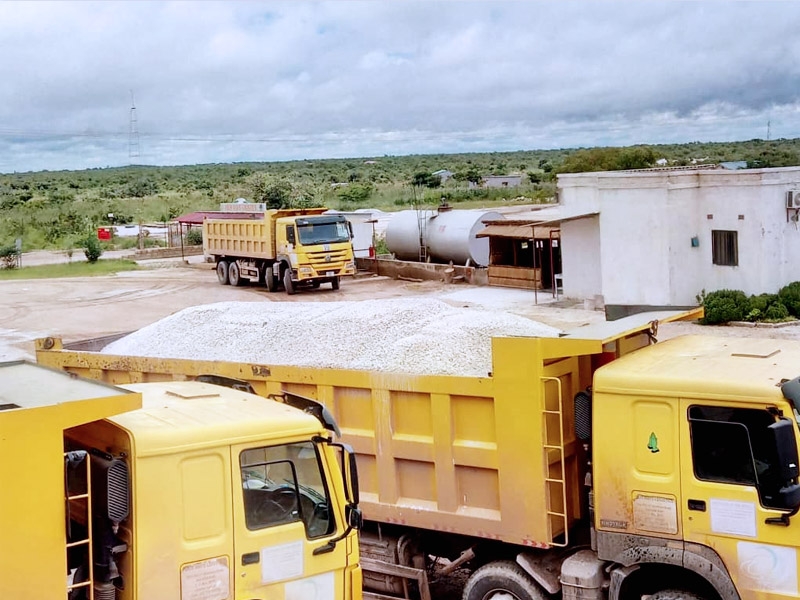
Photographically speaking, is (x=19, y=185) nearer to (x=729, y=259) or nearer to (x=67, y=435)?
(x=729, y=259)

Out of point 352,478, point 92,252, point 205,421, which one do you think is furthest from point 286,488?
point 92,252

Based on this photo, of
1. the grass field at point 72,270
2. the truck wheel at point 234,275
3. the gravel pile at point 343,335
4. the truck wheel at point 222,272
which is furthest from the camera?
the grass field at point 72,270

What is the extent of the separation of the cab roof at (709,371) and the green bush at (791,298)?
18.2 m

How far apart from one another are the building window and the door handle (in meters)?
20.8

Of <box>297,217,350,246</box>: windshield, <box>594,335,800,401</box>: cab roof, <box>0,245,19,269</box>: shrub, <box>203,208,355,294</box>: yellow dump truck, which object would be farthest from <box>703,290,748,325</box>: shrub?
<box>0,245,19,269</box>: shrub

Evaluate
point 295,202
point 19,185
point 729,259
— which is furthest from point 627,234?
point 19,185

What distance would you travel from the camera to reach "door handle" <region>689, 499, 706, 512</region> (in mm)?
6590

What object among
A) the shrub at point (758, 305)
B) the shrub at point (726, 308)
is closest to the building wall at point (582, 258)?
the shrub at point (726, 308)

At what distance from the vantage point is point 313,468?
250 inches

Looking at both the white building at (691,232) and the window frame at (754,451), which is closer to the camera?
the window frame at (754,451)

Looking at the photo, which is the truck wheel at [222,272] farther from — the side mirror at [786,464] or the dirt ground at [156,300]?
the side mirror at [786,464]

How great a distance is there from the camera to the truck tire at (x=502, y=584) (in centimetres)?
765

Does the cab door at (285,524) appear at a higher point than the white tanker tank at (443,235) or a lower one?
lower

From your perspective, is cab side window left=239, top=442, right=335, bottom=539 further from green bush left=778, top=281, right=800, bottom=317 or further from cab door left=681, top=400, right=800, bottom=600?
green bush left=778, top=281, right=800, bottom=317
